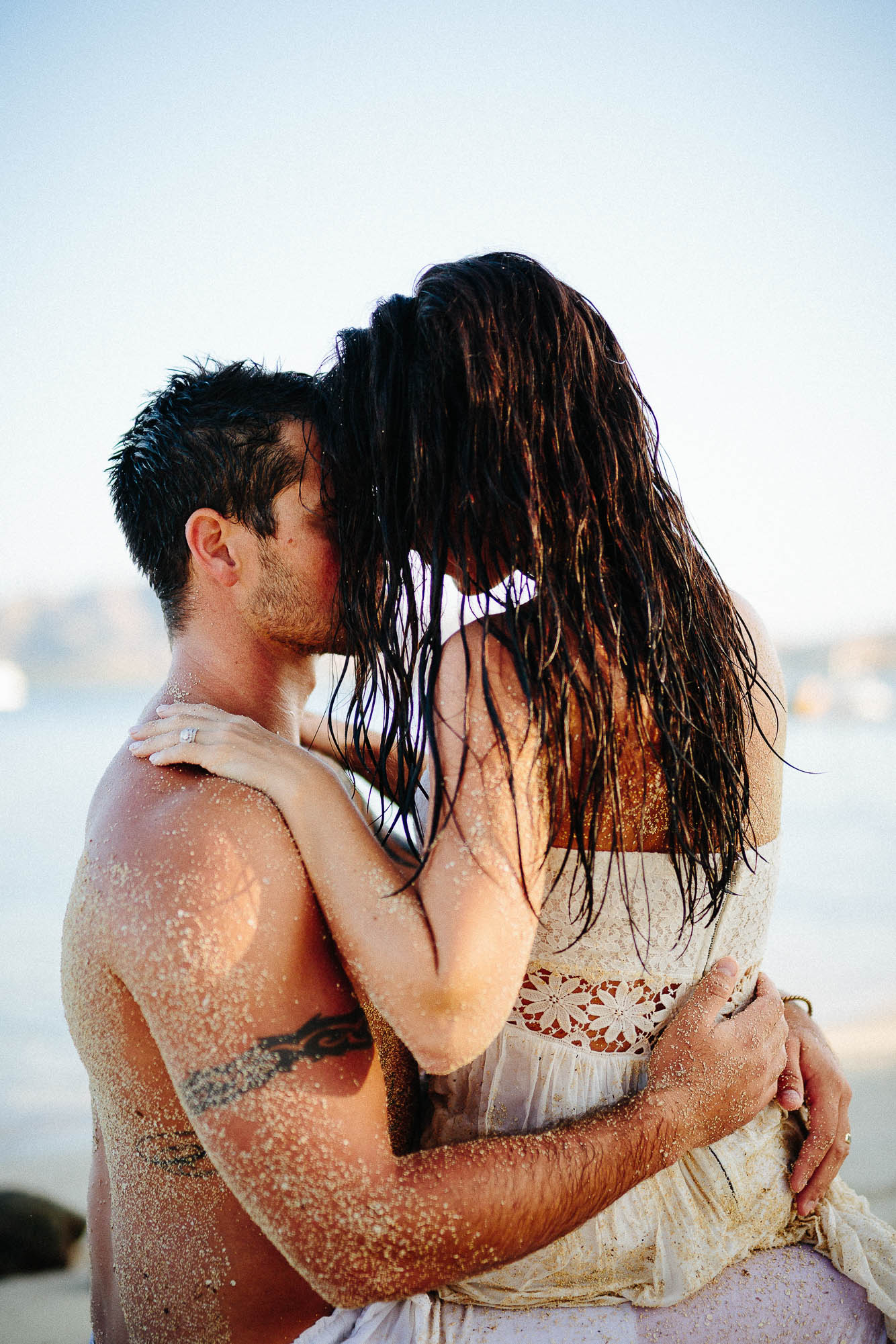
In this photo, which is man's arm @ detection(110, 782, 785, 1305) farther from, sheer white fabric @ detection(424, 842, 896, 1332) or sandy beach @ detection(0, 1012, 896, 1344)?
sandy beach @ detection(0, 1012, 896, 1344)

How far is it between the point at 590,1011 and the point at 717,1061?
0.25 m

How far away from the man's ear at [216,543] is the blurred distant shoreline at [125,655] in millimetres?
25919

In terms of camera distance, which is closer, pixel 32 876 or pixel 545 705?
pixel 545 705

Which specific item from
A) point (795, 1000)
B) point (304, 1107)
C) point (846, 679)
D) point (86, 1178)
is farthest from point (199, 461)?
point (846, 679)

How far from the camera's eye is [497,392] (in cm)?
162

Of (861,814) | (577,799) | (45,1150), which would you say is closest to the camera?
(577,799)

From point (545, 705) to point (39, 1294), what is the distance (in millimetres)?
3816

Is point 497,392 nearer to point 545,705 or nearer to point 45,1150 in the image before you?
point 545,705

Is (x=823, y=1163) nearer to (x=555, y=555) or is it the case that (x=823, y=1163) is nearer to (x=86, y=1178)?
(x=555, y=555)

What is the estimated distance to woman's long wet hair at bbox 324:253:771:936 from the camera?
5.24 ft

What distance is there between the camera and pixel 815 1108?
1.92 metres

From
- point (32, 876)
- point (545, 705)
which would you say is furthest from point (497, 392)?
point (32, 876)

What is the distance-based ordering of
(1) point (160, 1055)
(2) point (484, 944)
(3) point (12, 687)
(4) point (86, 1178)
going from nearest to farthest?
(2) point (484, 944)
(1) point (160, 1055)
(4) point (86, 1178)
(3) point (12, 687)

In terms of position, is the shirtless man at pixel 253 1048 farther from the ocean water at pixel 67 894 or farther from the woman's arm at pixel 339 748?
the ocean water at pixel 67 894
